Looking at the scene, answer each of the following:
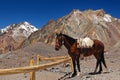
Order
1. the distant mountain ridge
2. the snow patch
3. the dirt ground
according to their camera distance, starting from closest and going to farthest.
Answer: the dirt ground → the distant mountain ridge → the snow patch

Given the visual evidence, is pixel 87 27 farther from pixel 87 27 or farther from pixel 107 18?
pixel 107 18

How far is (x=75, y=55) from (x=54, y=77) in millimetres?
2595

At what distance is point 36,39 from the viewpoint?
517 ft

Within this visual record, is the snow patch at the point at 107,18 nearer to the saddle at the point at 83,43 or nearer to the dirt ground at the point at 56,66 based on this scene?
the dirt ground at the point at 56,66

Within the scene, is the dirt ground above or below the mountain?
below

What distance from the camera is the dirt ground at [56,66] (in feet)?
52.1

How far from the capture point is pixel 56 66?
85.1 feet

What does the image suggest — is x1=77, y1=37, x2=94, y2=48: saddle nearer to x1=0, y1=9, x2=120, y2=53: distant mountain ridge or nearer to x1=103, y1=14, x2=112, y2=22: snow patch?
x1=0, y1=9, x2=120, y2=53: distant mountain ridge

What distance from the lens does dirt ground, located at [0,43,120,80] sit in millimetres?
→ 15895

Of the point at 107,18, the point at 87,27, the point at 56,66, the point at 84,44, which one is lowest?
the point at 56,66

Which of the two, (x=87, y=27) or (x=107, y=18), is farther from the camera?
(x=107, y=18)

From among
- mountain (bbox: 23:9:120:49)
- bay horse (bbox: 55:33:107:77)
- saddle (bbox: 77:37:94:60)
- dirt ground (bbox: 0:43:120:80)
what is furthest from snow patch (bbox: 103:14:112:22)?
saddle (bbox: 77:37:94:60)

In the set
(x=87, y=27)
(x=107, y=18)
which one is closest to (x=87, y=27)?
(x=87, y=27)

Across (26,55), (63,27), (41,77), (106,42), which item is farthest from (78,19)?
(41,77)
